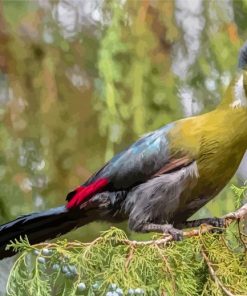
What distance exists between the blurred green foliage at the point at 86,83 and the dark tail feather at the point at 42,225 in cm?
30

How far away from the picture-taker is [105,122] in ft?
4.15

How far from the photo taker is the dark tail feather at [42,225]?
89 cm

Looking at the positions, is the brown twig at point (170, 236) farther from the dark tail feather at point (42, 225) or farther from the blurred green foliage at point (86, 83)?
the blurred green foliage at point (86, 83)

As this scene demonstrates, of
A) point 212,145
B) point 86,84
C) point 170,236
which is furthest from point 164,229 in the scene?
point 86,84

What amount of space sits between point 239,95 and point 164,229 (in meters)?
0.23

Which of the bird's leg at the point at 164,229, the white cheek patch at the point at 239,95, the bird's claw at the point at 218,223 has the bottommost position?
the bird's claw at the point at 218,223

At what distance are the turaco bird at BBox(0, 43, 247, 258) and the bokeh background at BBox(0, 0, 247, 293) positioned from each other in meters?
0.31

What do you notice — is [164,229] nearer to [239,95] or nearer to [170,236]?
[170,236]

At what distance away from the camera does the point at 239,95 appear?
2.99 feet

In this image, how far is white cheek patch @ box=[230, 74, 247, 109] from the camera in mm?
904

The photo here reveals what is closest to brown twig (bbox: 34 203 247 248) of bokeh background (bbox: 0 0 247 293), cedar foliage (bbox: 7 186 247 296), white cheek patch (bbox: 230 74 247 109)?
cedar foliage (bbox: 7 186 247 296)

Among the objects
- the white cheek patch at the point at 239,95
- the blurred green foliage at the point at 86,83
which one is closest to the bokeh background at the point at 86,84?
the blurred green foliage at the point at 86,83

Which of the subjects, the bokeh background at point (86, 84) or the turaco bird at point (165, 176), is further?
the bokeh background at point (86, 84)

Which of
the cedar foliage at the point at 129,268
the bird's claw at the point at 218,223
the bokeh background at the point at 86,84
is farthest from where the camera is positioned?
the bokeh background at the point at 86,84
